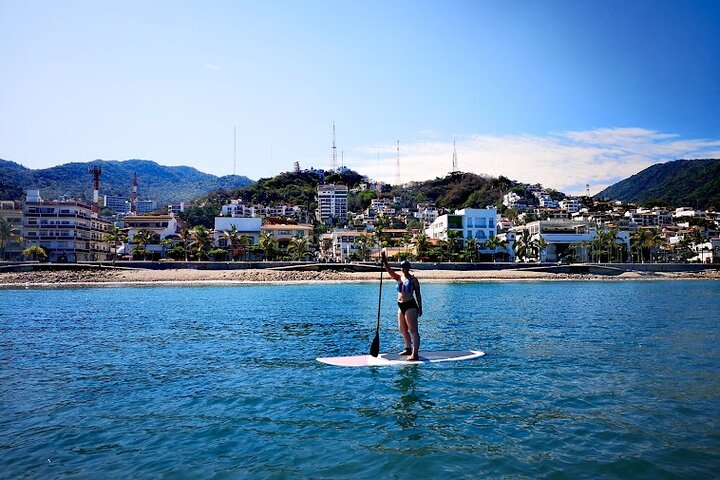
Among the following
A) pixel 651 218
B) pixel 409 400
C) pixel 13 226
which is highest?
pixel 651 218

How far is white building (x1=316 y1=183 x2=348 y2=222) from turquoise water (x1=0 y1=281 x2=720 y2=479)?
171747 mm

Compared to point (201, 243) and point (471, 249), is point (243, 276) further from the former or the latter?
point (471, 249)

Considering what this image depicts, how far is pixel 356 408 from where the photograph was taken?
933cm

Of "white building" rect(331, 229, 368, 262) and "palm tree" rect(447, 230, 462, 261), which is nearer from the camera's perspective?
"palm tree" rect(447, 230, 462, 261)

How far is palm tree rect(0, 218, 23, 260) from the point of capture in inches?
3504

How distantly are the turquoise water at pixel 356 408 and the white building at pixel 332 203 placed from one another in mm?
171747

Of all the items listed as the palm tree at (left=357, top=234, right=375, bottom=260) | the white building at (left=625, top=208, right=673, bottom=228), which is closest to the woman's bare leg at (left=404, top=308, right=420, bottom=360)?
the palm tree at (left=357, top=234, right=375, bottom=260)

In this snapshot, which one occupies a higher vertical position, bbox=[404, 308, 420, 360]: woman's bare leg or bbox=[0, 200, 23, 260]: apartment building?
bbox=[0, 200, 23, 260]: apartment building

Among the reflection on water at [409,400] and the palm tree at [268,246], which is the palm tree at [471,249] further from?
the reflection on water at [409,400]

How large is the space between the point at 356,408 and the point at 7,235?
10076 centimetres

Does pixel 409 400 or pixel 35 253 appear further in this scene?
pixel 35 253

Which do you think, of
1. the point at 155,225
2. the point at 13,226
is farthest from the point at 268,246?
the point at 13,226

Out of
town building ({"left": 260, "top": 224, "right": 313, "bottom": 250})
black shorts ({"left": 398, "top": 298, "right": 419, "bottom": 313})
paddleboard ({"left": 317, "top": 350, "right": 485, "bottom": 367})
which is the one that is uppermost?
town building ({"left": 260, "top": 224, "right": 313, "bottom": 250})

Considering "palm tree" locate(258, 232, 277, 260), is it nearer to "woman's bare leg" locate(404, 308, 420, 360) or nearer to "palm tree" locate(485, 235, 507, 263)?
"palm tree" locate(485, 235, 507, 263)
